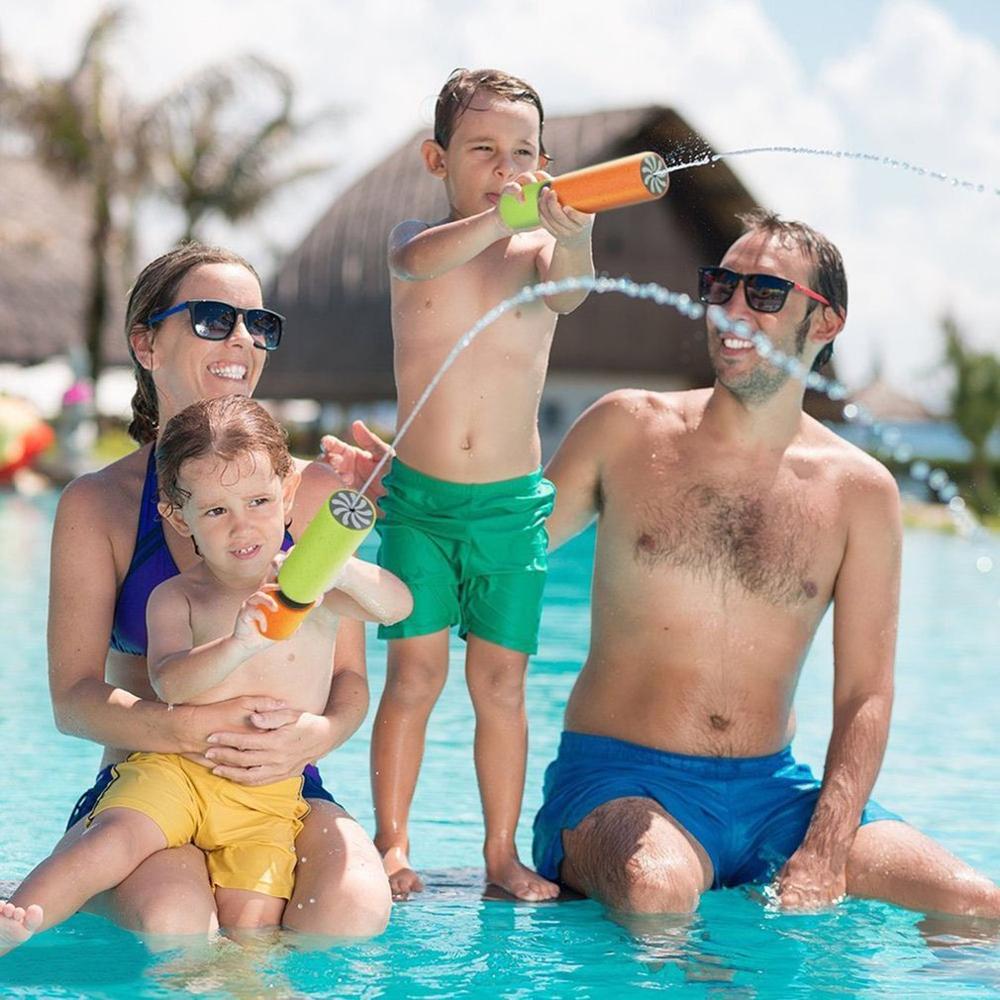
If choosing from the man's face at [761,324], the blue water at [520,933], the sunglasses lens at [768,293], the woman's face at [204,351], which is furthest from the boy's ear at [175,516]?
the sunglasses lens at [768,293]

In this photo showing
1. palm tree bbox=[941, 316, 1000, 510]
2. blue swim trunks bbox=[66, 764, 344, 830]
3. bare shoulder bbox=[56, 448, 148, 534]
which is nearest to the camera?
blue swim trunks bbox=[66, 764, 344, 830]

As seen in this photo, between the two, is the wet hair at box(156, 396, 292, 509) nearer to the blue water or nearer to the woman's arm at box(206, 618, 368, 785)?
the woman's arm at box(206, 618, 368, 785)

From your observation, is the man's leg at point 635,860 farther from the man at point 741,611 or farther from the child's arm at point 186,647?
the child's arm at point 186,647

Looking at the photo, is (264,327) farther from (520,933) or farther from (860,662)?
(860,662)

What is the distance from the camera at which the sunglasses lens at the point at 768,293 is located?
4.69 m

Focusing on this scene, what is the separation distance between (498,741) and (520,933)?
25.8 inches

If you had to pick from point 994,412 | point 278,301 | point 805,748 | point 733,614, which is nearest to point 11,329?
point 278,301

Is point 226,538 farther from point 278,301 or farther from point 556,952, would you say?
point 278,301

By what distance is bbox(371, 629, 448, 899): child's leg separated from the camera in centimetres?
454

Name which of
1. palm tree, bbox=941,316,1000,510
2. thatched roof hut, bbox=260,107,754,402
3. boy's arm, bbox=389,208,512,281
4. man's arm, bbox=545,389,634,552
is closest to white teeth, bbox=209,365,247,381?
boy's arm, bbox=389,208,512,281

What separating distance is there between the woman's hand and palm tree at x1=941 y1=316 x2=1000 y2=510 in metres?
28.5

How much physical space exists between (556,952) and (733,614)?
1.20 meters

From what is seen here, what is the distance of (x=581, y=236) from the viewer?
4.31m

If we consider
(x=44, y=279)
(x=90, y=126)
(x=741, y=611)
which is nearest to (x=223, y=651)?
(x=741, y=611)
